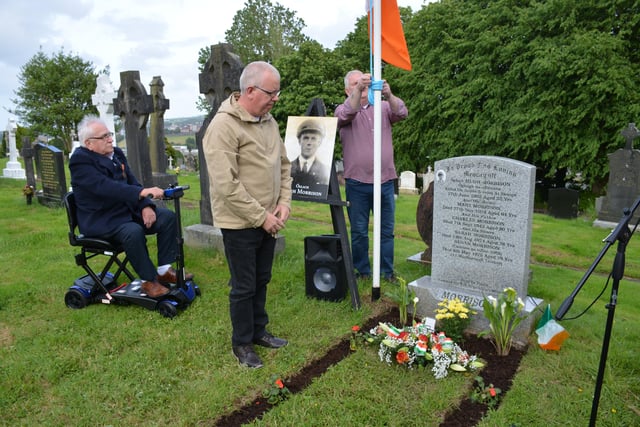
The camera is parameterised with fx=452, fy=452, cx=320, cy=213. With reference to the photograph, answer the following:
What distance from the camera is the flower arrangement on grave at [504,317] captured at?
345cm

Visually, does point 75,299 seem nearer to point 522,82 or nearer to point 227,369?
point 227,369

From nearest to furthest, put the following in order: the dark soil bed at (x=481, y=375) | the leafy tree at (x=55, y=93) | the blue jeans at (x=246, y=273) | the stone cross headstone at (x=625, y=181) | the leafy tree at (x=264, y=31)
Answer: the dark soil bed at (x=481, y=375)
the blue jeans at (x=246, y=273)
the stone cross headstone at (x=625, y=181)
the leafy tree at (x=264, y=31)
the leafy tree at (x=55, y=93)

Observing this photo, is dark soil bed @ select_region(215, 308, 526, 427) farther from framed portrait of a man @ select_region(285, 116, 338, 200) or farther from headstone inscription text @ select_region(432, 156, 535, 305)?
framed portrait of a man @ select_region(285, 116, 338, 200)

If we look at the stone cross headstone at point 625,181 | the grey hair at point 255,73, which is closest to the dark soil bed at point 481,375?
the grey hair at point 255,73

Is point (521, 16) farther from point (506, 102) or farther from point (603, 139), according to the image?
point (603, 139)

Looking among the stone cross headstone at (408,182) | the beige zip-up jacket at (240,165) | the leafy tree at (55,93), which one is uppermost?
the leafy tree at (55,93)

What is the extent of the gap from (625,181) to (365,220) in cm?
803

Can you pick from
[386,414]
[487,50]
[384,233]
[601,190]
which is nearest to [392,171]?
[384,233]

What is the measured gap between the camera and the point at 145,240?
4219 mm

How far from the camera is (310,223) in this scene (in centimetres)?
909

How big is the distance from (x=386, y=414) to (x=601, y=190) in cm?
1602

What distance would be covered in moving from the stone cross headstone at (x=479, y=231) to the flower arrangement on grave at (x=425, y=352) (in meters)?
0.60

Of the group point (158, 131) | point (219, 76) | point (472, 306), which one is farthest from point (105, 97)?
point (472, 306)

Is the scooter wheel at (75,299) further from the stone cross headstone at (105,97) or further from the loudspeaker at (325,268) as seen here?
the stone cross headstone at (105,97)
